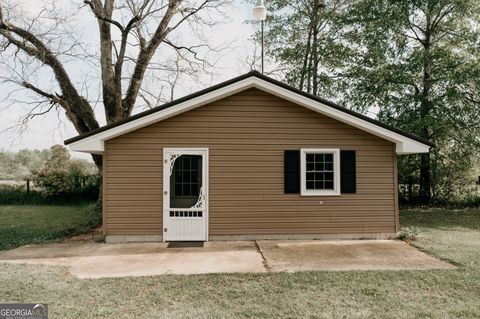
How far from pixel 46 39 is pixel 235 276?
11062 mm

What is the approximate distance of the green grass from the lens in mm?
8711

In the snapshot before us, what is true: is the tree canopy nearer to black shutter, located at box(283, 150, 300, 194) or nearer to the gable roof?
the gable roof

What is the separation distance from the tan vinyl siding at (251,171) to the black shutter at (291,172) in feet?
0.42

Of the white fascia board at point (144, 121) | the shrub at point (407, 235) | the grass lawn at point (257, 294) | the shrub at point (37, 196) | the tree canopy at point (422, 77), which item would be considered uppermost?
the tree canopy at point (422, 77)

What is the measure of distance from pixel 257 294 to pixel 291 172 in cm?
390

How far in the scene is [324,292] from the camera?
15.1 ft

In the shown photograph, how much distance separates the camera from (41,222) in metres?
11.1

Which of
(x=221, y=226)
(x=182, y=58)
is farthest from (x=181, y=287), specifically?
(x=182, y=58)

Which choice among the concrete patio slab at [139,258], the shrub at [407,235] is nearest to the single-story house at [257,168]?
the shrub at [407,235]

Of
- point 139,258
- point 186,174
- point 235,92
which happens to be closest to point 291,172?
point 235,92

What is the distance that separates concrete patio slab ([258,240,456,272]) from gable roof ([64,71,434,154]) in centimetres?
242

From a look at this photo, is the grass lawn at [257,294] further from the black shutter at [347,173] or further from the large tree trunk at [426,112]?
the large tree trunk at [426,112]

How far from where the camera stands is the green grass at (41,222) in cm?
871

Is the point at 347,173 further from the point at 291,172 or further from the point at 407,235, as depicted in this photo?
the point at 407,235
